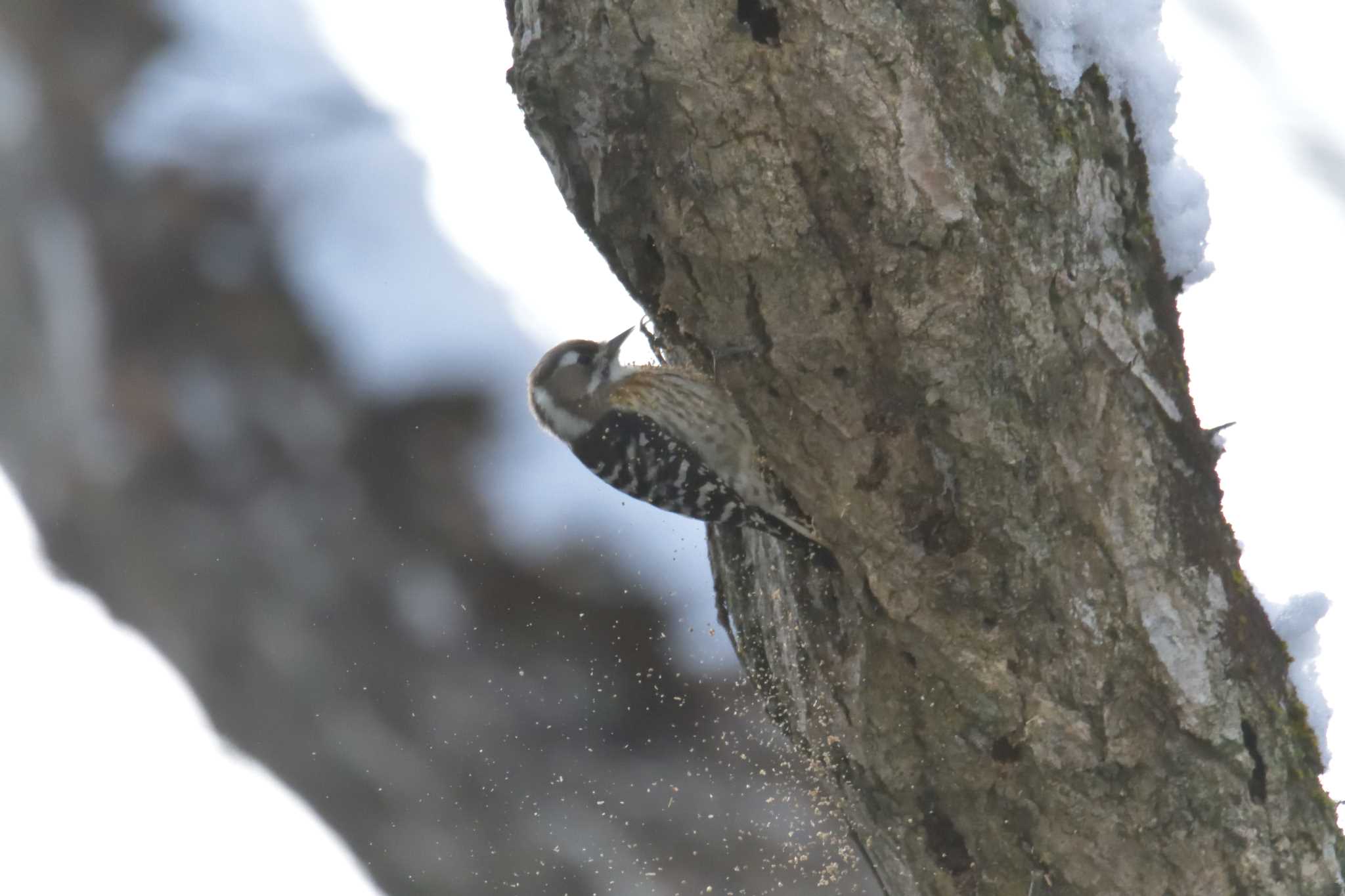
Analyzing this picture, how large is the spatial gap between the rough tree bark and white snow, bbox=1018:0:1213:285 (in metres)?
0.04

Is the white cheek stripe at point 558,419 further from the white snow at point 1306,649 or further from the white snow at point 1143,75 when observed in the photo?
the white snow at point 1306,649

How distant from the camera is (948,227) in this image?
1793 mm

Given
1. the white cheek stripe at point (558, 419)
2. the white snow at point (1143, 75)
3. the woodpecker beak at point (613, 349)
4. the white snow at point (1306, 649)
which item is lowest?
the white snow at point (1306, 649)

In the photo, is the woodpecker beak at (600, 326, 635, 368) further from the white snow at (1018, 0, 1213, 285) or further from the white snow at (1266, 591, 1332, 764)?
the white snow at (1266, 591, 1332, 764)

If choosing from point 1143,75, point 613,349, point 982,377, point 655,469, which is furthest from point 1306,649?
point 613,349

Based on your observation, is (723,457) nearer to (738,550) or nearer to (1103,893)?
(738,550)

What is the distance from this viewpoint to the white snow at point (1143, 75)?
5.88 ft

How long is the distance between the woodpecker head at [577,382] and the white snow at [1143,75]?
143cm

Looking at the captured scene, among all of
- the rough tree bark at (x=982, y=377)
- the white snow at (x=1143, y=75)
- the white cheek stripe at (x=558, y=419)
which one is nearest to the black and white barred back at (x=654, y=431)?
the white cheek stripe at (x=558, y=419)

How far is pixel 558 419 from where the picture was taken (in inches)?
118

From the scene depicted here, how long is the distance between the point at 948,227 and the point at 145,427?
2.48 meters

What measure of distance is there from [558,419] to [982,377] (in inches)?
56.2

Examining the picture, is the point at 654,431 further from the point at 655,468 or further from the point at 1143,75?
the point at 1143,75

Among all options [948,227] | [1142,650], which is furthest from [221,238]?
[1142,650]
